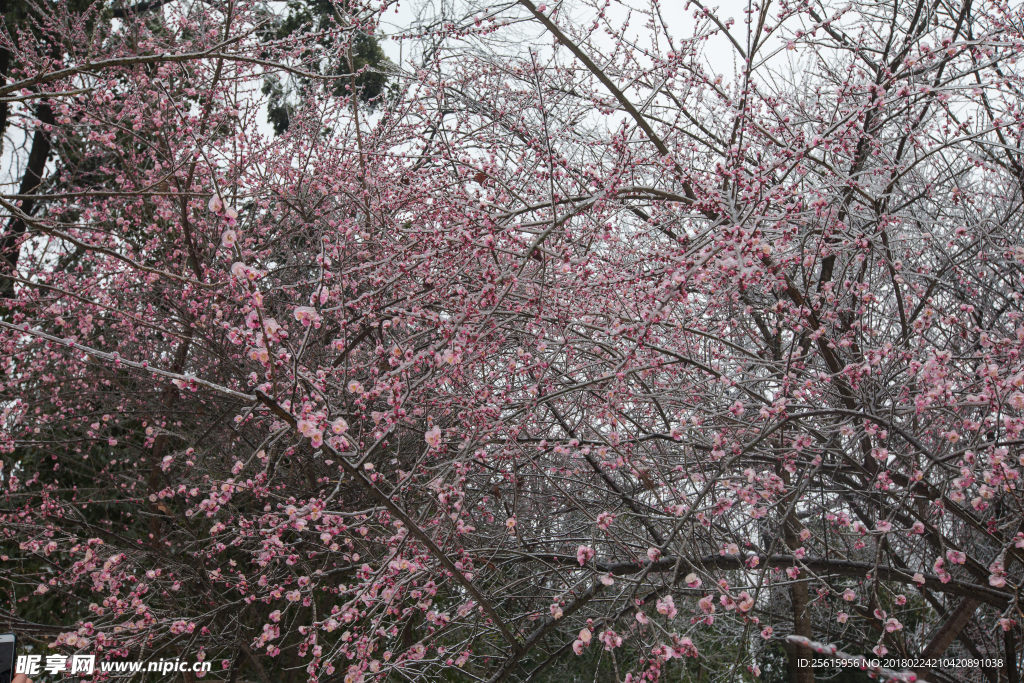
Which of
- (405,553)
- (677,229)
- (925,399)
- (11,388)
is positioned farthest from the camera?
(11,388)

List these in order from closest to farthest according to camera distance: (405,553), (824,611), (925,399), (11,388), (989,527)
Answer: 1. (925,399)
2. (989,527)
3. (405,553)
4. (11,388)
5. (824,611)

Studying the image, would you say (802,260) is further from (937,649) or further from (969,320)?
(937,649)

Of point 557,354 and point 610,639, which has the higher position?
point 557,354

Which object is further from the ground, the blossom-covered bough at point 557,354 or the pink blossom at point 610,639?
the blossom-covered bough at point 557,354

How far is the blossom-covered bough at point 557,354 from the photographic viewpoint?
3004mm

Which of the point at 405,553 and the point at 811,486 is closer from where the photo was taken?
the point at 405,553

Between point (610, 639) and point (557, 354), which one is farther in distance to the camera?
point (557, 354)

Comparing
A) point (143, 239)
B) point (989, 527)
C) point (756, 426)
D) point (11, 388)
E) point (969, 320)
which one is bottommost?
Answer: point (989, 527)

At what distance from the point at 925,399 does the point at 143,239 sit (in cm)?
690

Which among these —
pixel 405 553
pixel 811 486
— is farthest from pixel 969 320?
pixel 405 553

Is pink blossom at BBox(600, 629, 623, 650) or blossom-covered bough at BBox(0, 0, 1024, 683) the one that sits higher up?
blossom-covered bough at BBox(0, 0, 1024, 683)

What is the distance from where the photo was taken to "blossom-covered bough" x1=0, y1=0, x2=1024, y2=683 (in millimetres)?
3004

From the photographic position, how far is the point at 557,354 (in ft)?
11.2

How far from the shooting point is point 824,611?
7.06 metres
